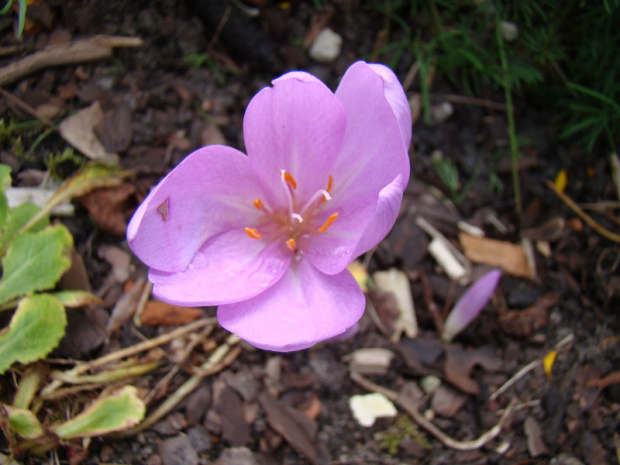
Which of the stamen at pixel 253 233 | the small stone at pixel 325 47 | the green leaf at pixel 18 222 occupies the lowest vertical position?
the stamen at pixel 253 233

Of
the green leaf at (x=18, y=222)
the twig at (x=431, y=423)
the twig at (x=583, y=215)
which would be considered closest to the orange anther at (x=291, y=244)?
the twig at (x=431, y=423)

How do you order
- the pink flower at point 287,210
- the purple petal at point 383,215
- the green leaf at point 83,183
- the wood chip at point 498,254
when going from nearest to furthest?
the purple petal at point 383,215, the pink flower at point 287,210, the green leaf at point 83,183, the wood chip at point 498,254

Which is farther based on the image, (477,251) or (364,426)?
(477,251)

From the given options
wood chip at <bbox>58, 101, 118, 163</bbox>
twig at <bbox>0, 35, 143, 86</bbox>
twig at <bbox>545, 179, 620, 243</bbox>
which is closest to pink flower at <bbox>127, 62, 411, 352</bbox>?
wood chip at <bbox>58, 101, 118, 163</bbox>

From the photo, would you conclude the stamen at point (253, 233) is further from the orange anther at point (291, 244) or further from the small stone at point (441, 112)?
the small stone at point (441, 112)

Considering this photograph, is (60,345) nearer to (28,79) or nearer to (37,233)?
(37,233)

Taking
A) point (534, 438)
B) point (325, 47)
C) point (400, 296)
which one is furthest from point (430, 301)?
point (325, 47)

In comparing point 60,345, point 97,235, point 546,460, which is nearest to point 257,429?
point 60,345

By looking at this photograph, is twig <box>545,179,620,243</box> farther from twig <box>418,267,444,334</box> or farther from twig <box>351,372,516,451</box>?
twig <box>351,372,516,451</box>
